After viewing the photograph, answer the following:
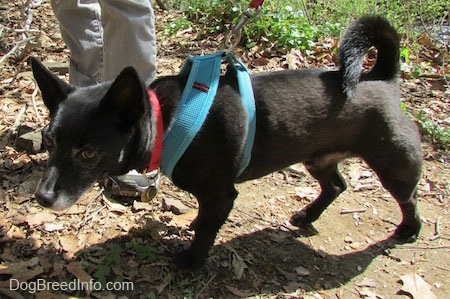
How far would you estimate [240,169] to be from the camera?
9.33 feet

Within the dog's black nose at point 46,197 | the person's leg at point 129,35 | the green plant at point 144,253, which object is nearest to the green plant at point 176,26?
the person's leg at point 129,35

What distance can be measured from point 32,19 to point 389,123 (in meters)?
4.58

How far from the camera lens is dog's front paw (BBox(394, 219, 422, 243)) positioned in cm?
343

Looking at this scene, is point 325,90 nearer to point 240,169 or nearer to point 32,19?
point 240,169

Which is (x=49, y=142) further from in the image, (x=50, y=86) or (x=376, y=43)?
(x=376, y=43)

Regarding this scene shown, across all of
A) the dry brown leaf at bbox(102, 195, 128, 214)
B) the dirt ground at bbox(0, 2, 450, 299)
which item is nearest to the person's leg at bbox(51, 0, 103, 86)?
the dirt ground at bbox(0, 2, 450, 299)

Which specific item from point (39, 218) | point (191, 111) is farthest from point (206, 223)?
point (39, 218)

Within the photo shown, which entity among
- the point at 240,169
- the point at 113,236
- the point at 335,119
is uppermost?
the point at 335,119

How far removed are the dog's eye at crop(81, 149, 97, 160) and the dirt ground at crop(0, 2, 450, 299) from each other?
0.75 metres

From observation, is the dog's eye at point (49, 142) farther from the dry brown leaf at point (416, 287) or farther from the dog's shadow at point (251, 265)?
the dry brown leaf at point (416, 287)

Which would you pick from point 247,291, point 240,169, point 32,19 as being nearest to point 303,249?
point 247,291

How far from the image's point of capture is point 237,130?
2.69m

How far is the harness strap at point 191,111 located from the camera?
2549 mm

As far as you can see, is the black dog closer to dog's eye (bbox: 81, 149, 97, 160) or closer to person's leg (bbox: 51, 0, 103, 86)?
dog's eye (bbox: 81, 149, 97, 160)
